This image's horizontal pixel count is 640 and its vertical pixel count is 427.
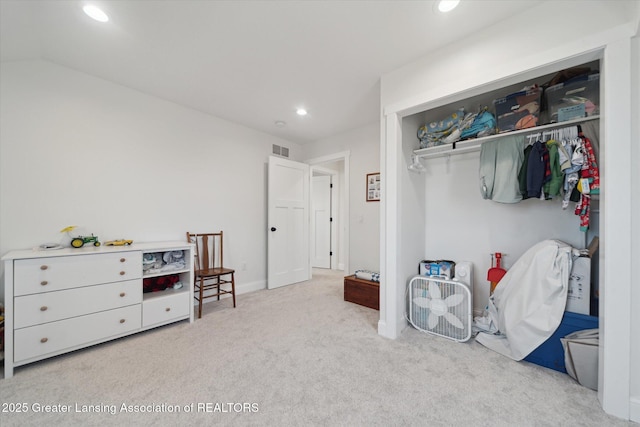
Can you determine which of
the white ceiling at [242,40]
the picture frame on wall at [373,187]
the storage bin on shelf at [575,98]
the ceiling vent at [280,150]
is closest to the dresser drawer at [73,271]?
the white ceiling at [242,40]

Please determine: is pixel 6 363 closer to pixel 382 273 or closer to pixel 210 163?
pixel 210 163

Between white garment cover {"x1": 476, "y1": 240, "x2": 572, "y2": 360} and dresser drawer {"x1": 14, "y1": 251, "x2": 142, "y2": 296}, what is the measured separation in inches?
127

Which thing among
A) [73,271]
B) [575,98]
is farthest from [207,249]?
[575,98]

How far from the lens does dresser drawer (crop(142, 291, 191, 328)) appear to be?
7.68ft

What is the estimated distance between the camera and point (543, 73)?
5.61ft

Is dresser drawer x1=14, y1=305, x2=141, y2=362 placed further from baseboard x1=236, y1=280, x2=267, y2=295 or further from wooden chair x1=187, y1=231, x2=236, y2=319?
baseboard x1=236, y1=280, x2=267, y2=295

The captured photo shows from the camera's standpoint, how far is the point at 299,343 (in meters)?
2.20

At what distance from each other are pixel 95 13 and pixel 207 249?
236 cm

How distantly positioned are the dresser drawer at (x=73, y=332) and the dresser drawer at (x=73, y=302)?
46 millimetres

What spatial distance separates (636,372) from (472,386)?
83cm

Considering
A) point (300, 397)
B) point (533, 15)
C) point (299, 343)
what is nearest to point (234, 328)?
point (299, 343)

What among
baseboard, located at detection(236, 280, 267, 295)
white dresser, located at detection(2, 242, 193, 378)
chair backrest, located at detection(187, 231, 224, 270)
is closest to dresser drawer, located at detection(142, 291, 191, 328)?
white dresser, located at detection(2, 242, 193, 378)

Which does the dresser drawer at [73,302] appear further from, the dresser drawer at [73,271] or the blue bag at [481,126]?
the blue bag at [481,126]

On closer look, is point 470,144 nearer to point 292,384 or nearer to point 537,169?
point 537,169
